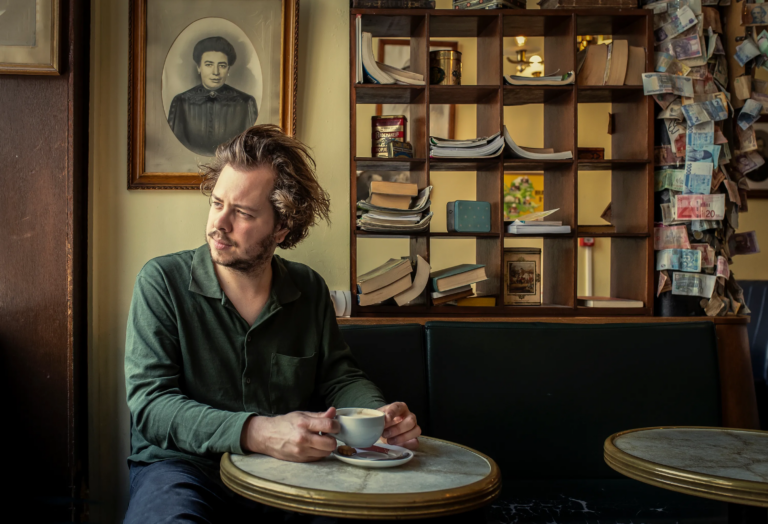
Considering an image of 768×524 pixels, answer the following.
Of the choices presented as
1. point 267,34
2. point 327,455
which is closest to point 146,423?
point 327,455

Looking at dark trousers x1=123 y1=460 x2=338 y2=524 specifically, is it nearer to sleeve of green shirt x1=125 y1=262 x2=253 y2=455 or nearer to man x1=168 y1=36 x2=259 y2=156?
sleeve of green shirt x1=125 y1=262 x2=253 y2=455

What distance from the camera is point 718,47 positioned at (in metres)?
2.73

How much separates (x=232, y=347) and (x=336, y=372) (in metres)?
0.33

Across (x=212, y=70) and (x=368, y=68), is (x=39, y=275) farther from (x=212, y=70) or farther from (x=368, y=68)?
(x=368, y=68)

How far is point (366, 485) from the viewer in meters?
1.09

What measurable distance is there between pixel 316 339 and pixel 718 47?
7.11 feet

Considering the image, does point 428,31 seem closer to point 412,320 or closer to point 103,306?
point 412,320

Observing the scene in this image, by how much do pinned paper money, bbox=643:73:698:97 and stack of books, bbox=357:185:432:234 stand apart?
1.01 m

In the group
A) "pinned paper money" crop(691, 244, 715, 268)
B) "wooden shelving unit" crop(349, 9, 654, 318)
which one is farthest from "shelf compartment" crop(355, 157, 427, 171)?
"pinned paper money" crop(691, 244, 715, 268)

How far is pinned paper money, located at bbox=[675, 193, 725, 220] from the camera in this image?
8.64 feet

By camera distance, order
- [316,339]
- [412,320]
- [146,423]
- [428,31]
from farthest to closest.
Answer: [428,31] < [412,320] < [316,339] < [146,423]

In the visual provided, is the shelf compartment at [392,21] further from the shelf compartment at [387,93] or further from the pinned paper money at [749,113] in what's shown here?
the pinned paper money at [749,113]

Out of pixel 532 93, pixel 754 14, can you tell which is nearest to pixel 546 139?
pixel 532 93

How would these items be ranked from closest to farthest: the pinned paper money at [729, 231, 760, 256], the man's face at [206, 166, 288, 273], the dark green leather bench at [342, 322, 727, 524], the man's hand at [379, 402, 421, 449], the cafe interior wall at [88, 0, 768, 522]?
the man's hand at [379, 402, 421, 449], the man's face at [206, 166, 288, 273], the dark green leather bench at [342, 322, 727, 524], the cafe interior wall at [88, 0, 768, 522], the pinned paper money at [729, 231, 760, 256]
